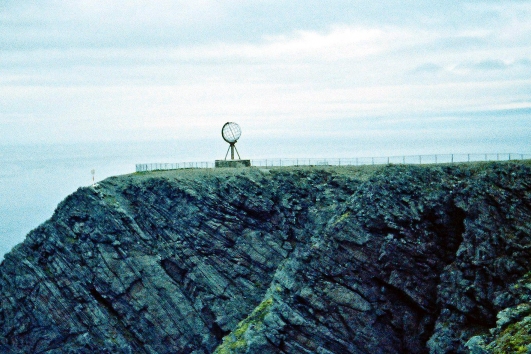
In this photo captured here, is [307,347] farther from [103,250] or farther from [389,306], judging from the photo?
[103,250]

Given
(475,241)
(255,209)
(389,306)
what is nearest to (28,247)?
(255,209)

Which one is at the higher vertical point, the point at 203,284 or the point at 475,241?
the point at 475,241

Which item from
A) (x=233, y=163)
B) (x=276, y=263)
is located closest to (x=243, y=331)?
(x=276, y=263)

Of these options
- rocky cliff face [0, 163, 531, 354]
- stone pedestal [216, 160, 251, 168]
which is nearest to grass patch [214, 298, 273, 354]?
rocky cliff face [0, 163, 531, 354]

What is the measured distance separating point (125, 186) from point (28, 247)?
35.6 feet

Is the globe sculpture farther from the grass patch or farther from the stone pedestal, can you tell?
the grass patch

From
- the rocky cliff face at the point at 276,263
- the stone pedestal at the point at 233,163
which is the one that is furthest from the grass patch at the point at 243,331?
the stone pedestal at the point at 233,163

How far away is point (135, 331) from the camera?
67500 mm

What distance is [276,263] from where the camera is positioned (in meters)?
67.6

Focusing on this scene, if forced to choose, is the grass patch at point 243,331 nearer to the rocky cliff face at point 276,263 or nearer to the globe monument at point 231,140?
the rocky cliff face at point 276,263

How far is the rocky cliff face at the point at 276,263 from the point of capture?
52.1m

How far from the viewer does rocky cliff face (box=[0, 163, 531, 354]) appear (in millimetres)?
52062

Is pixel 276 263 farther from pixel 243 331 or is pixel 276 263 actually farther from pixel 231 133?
pixel 231 133

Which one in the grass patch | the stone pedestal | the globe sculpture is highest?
the globe sculpture
